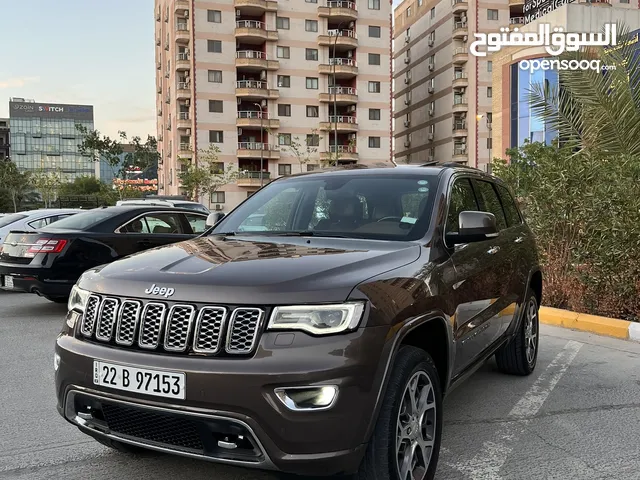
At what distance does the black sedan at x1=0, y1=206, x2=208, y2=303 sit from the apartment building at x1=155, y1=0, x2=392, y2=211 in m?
42.8

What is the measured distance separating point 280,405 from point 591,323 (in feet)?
19.1

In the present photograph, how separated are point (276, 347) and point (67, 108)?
579ft

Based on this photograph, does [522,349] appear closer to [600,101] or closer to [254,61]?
[600,101]

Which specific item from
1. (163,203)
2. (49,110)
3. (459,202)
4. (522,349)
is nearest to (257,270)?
(459,202)

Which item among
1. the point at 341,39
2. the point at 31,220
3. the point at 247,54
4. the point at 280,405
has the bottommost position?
the point at 280,405

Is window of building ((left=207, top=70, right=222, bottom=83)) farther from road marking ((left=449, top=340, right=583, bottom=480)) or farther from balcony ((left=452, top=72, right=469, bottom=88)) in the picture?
road marking ((left=449, top=340, right=583, bottom=480))

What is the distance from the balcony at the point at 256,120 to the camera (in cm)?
5331

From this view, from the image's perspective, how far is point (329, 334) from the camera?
249cm

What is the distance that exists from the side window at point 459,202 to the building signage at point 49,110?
549 ft

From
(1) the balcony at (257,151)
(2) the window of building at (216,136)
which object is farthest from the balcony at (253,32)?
(1) the balcony at (257,151)

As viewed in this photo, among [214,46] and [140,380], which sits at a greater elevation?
[214,46]

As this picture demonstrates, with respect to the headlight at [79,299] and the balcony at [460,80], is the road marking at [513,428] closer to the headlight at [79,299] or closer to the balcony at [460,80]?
the headlight at [79,299]

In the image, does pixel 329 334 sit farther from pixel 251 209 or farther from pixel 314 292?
pixel 251 209

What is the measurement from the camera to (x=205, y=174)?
164 ft
